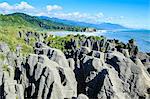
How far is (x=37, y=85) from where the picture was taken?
1639 inches

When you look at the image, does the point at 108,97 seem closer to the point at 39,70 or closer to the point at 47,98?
the point at 47,98

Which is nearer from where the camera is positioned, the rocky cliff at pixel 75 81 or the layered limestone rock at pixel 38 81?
the rocky cliff at pixel 75 81

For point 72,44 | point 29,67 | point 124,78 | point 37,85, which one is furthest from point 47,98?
point 72,44

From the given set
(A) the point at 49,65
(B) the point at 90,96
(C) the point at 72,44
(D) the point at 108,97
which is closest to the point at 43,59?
(A) the point at 49,65

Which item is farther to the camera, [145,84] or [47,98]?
[145,84]

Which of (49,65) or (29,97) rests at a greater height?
(49,65)

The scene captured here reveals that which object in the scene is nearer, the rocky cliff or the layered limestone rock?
the rocky cliff

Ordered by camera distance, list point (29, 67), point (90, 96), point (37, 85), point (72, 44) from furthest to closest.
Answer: point (72, 44), point (29, 67), point (37, 85), point (90, 96)

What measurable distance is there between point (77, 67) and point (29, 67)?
27.8 feet

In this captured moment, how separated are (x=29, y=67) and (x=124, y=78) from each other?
12.7 m

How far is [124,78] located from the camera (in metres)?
43.7

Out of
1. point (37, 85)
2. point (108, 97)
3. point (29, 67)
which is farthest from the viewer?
point (29, 67)

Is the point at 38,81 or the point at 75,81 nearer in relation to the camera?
the point at 38,81

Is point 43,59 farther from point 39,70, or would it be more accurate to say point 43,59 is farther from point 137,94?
point 137,94
